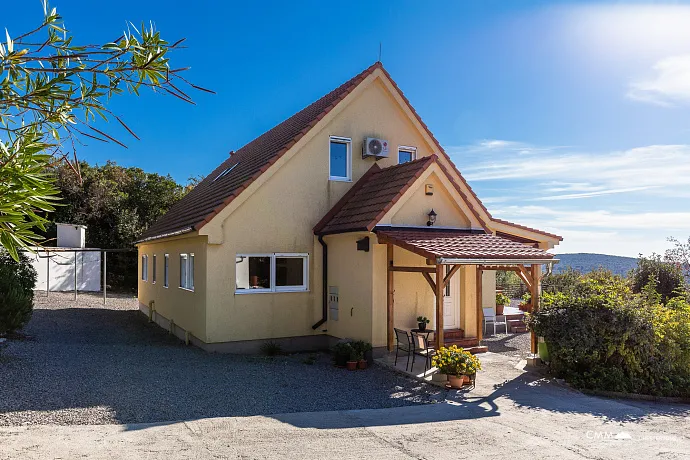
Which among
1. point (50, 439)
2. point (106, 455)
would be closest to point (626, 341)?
point (106, 455)

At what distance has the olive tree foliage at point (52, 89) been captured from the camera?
3367mm

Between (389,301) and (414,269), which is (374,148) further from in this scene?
(389,301)

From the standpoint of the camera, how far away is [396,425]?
7.73 m

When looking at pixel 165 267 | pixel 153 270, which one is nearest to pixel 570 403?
pixel 165 267

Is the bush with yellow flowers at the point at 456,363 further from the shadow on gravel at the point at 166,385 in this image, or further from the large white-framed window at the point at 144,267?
the large white-framed window at the point at 144,267

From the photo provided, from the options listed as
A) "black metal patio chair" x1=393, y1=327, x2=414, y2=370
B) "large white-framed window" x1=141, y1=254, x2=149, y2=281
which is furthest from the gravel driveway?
"large white-framed window" x1=141, y1=254, x2=149, y2=281

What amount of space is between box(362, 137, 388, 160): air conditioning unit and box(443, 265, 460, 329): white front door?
408 centimetres

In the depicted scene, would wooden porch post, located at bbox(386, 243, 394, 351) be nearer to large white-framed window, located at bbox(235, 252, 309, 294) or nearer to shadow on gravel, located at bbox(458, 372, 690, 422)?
large white-framed window, located at bbox(235, 252, 309, 294)

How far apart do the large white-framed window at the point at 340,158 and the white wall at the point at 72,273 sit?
21.1m

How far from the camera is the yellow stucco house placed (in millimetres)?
12586

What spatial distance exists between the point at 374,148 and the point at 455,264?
18.2ft

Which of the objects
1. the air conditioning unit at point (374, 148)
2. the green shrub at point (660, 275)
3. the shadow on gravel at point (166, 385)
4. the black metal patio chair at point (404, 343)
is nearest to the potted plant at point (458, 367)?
the shadow on gravel at point (166, 385)

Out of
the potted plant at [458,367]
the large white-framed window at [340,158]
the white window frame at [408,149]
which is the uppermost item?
the white window frame at [408,149]

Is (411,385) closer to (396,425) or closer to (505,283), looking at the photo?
(396,425)
